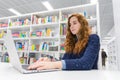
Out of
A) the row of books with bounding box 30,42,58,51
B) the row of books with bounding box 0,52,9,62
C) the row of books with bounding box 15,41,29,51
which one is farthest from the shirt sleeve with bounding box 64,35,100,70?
the row of books with bounding box 0,52,9,62

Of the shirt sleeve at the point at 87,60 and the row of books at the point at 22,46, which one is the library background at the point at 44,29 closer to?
the row of books at the point at 22,46

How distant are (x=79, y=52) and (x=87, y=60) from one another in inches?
9.7

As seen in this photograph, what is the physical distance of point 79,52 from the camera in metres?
1.22

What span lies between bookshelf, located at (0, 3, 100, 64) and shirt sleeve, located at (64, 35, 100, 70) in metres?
1.89

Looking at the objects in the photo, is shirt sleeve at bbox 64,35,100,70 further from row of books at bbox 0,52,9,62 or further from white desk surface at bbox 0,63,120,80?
row of books at bbox 0,52,9,62

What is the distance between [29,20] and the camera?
371 cm

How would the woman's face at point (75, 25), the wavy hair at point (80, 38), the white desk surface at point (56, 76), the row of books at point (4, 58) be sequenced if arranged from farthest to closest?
1. the row of books at point (4, 58)
2. the woman's face at point (75, 25)
3. the wavy hair at point (80, 38)
4. the white desk surface at point (56, 76)

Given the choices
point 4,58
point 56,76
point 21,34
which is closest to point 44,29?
point 21,34

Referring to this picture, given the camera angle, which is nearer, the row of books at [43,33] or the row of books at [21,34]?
the row of books at [43,33]

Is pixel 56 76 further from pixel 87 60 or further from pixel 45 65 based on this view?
pixel 87 60

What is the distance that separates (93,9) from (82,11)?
26 centimetres

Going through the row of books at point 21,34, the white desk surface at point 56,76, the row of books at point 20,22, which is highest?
the row of books at point 20,22

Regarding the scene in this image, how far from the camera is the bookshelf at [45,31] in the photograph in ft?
10.2

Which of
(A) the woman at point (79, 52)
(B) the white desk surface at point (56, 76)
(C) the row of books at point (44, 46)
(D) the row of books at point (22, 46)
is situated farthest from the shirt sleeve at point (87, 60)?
(D) the row of books at point (22, 46)
